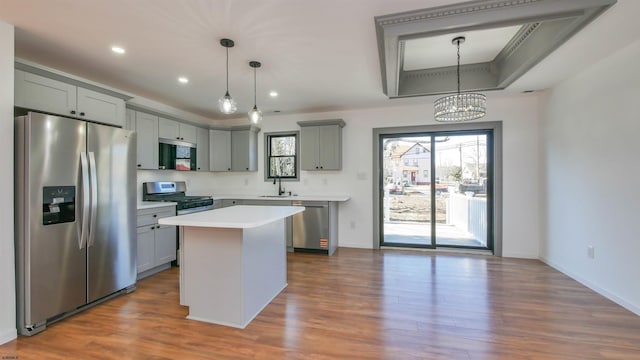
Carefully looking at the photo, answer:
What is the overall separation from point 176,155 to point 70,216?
Result: 2136 mm

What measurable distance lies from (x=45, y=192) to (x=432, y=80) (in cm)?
439

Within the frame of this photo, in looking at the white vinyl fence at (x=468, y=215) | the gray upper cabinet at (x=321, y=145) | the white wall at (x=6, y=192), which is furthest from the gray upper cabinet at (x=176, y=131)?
the white vinyl fence at (x=468, y=215)

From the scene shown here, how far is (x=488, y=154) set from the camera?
448 cm

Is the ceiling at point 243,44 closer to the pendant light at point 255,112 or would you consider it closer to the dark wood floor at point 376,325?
the pendant light at point 255,112

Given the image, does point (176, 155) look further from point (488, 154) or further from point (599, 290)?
point (599, 290)

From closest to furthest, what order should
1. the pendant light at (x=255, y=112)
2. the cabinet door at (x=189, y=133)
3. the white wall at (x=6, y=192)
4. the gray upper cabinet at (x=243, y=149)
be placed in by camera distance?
the white wall at (x=6, y=192), the pendant light at (x=255, y=112), the cabinet door at (x=189, y=133), the gray upper cabinet at (x=243, y=149)

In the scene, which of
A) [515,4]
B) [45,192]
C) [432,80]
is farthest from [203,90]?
[515,4]

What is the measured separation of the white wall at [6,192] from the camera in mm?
2080

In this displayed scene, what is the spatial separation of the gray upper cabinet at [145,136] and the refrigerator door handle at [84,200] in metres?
1.22

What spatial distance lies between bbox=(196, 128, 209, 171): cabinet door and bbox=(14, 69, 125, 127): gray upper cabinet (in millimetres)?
1707

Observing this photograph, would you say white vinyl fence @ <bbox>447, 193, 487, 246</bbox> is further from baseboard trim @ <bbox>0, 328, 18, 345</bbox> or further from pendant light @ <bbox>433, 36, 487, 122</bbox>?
baseboard trim @ <bbox>0, 328, 18, 345</bbox>

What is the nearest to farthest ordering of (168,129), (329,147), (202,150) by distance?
(168,129), (329,147), (202,150)

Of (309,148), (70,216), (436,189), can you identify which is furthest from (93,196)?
(436,189)

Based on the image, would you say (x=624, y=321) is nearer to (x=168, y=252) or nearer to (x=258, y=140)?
(x=168, y=252)
